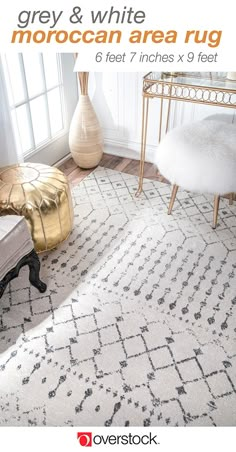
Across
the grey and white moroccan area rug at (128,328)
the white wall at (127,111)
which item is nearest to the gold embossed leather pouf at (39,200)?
the grey and white moroccan area rug at (128,328)

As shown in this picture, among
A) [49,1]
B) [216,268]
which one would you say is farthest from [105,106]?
[216,268]

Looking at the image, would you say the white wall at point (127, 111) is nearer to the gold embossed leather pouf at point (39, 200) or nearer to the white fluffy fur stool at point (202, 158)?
the white fluffy fur stool at point (202, 158)

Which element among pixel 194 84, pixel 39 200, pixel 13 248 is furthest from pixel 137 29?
pixel 13 248

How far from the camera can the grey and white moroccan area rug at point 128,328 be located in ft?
4.97

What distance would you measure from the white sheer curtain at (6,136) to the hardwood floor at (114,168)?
51 centimetres

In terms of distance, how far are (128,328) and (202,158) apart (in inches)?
36.9

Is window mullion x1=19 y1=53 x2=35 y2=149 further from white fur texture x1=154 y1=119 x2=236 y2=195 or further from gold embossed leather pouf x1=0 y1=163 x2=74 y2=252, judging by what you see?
A: white fur texture x1=154 y1=119 x2=236 y2=195

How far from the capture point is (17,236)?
5.63 ft
